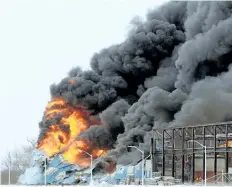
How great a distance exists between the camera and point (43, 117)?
12556 cm

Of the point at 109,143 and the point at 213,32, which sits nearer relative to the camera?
the point at 213,32

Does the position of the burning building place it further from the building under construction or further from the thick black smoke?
the building under construction

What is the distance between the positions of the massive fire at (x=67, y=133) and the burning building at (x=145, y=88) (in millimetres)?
199

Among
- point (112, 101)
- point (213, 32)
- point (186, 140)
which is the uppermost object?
point (213, 32)

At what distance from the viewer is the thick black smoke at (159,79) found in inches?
4269

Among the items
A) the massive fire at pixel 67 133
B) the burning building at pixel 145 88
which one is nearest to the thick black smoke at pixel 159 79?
the burning building at pixel 145 88

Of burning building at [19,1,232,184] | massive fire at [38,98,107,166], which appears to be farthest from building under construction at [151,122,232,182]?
massive fire at [38,98,107,166]

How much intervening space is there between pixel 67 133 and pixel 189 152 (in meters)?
35.0

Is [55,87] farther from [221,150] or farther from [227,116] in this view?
[221,150]

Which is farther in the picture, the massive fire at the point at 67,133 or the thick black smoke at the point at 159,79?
Answer: the massive fire at the point at 67,133

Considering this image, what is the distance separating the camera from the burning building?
359ft

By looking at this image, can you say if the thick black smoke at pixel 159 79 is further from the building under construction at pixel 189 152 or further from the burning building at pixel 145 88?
the building under construction at pixel 189 152

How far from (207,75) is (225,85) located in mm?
8424

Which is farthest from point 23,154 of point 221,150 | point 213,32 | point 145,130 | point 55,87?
point 221,150
